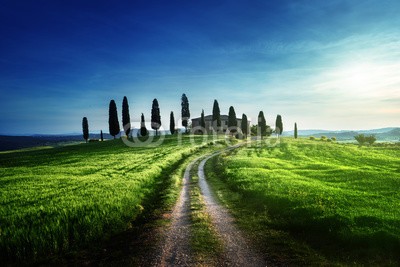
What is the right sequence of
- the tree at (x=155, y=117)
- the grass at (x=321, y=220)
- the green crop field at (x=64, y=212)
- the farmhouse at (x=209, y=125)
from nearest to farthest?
the grass at (x=321, y=220)
the green crop field at (x=64, y=212)
the tree at (x=155, y=117)
the farmhouse at (x=209, y=125)

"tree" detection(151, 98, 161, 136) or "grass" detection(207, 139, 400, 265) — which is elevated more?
"tree" detection(151, 98, 161, 136)

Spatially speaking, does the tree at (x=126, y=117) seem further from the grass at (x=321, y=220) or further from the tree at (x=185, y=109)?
the grass at (x=321, y=220)

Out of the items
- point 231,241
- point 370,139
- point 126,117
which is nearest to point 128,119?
point 126,117

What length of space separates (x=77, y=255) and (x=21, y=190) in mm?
→ 13159

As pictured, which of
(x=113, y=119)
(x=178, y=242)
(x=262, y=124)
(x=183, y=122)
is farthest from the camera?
(x=183, y=122)

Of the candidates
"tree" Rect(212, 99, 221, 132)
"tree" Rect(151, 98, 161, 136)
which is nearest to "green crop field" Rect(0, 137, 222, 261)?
"tree" Rect(151, 98, 161, 136)

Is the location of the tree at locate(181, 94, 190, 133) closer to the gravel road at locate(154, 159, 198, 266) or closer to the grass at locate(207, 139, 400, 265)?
the grass at locate(207, 139, 400, 265)

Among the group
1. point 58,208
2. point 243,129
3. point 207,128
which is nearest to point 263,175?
point 58,208

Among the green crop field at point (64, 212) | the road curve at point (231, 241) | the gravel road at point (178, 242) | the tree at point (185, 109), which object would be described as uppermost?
the tree at point (185, 109)

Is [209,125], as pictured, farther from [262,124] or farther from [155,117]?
[155,117]

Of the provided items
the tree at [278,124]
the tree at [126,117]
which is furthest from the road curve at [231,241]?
the tree at [278,124]

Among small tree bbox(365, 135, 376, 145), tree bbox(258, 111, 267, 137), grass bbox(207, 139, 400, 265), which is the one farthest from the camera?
tree bbox(258, 111, 267, 137)

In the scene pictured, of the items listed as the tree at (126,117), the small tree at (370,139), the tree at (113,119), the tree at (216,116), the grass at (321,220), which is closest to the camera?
the grass at (321,220)

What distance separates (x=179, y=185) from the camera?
22.6 m
